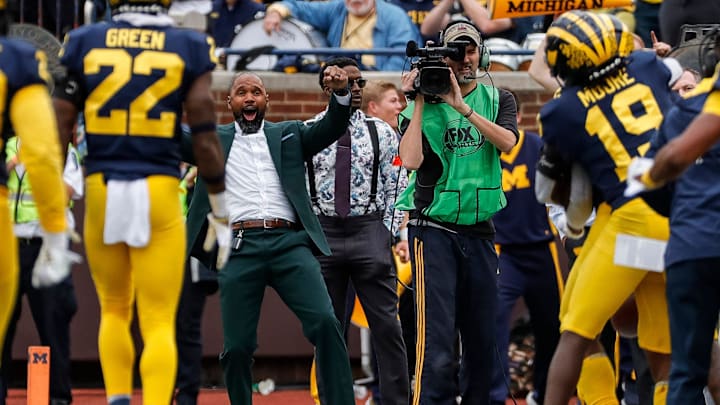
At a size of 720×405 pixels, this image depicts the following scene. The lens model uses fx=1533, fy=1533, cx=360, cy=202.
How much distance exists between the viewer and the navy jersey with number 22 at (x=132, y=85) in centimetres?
752

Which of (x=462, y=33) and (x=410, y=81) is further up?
(x=462, y=33)

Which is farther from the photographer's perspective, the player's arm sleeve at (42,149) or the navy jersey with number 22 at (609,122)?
the navy jersey with number 22 at (609,122)

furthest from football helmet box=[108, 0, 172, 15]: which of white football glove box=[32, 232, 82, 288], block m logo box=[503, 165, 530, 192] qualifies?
block m logo box=[503, 165, 530, 192]

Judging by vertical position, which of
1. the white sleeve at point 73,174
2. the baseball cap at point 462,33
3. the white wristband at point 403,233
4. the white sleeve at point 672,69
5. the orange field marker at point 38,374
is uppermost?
the baseball cap at point 462,33

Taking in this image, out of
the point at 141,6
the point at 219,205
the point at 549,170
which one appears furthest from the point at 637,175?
the point at 141,6

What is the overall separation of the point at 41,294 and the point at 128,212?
4.38m

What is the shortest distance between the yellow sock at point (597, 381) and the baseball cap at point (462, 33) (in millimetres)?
1996

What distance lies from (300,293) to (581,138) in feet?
6.81

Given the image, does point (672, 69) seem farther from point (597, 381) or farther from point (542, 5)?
point (542, 5)

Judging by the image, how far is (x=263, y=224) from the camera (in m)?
9.03

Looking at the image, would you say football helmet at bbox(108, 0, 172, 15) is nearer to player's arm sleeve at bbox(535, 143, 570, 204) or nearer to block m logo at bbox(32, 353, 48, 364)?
player's arm sleeve at bbox(535, 143, 570, 204)

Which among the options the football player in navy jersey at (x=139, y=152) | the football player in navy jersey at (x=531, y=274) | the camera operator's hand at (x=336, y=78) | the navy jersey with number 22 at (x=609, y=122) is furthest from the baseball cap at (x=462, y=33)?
the football player in navy jersey at (x=531, y=274)

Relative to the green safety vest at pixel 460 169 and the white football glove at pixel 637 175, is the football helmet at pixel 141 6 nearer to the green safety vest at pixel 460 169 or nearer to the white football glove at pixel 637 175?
the green safety vest at pixel 460 169

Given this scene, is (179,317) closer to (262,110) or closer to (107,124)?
(262,110)
